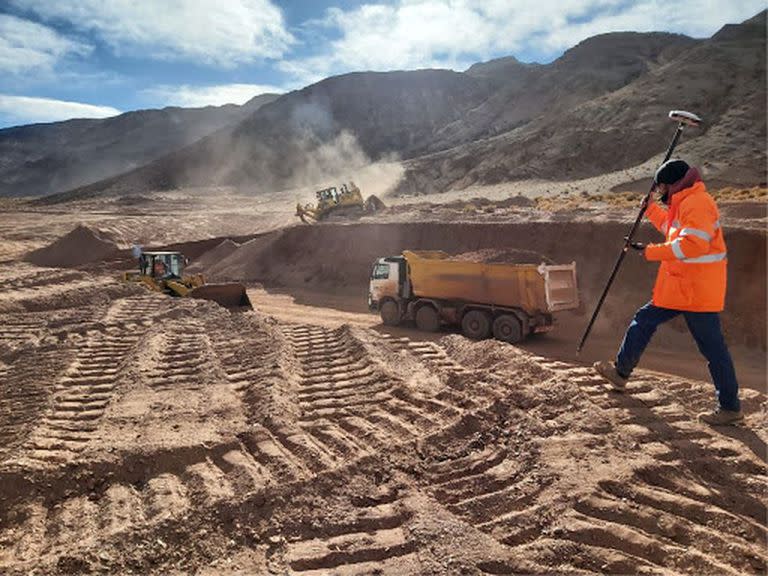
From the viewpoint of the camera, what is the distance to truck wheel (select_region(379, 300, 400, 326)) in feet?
48.4

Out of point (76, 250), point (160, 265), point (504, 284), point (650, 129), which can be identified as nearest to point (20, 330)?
point (160, 265)

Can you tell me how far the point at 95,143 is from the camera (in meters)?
122

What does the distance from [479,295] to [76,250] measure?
2269cm

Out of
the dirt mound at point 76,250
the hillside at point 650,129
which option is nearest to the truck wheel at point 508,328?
the dirt mound at point 76,250

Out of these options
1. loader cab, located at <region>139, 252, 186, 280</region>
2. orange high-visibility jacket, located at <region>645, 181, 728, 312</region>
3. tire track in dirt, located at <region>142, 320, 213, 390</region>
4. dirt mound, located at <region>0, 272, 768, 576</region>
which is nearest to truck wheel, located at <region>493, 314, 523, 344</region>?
dirt mound, located at <region>0, 272, 768, 576</region>

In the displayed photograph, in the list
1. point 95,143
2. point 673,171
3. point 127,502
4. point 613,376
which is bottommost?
point 127,502

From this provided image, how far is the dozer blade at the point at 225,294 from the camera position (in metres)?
15.8

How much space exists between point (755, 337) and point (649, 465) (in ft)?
30.1

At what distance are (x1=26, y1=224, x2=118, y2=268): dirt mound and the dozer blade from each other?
14.2 metres

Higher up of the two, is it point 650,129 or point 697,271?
point 650,129

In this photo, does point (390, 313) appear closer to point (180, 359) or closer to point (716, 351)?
point (180, 359)

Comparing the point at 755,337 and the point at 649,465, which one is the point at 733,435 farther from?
the point at 755,337

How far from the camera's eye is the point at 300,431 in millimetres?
5973

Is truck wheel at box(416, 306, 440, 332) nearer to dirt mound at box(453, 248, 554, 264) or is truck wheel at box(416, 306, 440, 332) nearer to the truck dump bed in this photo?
the truck dump bed
